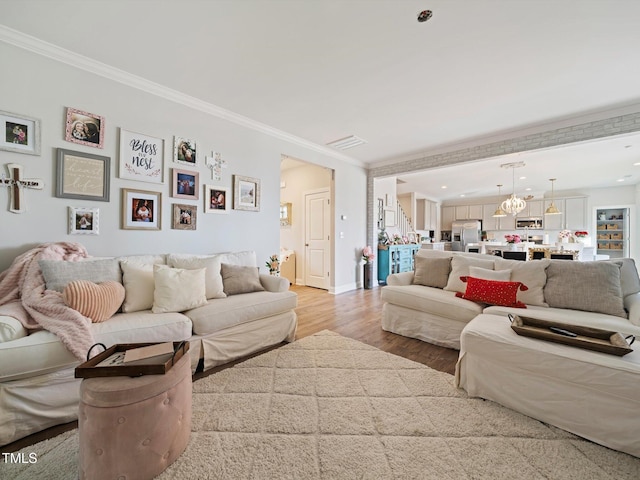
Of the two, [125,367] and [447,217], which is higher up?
[447,217]

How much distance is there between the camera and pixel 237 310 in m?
2.35

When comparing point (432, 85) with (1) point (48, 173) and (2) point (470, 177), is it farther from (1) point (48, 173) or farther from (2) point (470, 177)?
(2) point (470, 177)

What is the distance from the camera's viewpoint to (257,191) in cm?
369

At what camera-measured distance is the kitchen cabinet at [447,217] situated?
10359 mm

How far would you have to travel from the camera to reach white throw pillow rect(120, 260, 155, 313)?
2.14m

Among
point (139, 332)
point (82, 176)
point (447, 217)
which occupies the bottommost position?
point (139, 332)

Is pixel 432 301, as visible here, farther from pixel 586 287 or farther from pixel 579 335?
pixel 586 287

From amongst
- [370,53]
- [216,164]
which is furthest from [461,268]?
[216,164]

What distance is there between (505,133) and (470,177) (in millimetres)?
2856

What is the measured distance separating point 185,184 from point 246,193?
0.79 meters

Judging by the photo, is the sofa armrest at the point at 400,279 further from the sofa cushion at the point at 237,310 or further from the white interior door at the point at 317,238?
the white interior door at the point at 317,238

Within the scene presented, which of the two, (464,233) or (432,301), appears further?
(464,233)

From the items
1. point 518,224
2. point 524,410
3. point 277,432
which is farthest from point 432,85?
point 518,224

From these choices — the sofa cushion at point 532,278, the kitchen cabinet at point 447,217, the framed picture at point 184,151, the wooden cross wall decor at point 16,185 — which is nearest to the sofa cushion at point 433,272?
the sofa cushion at point 532,278
